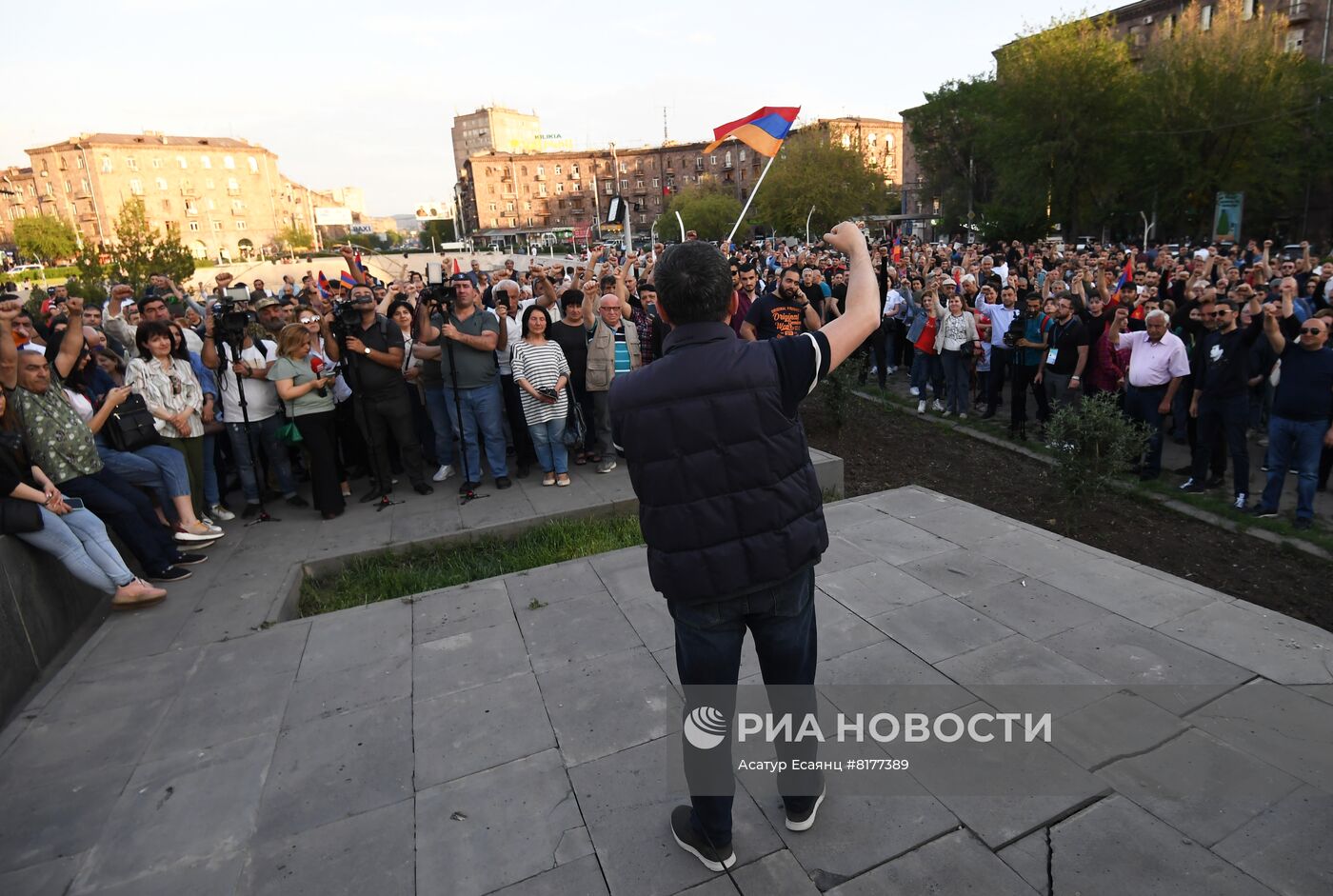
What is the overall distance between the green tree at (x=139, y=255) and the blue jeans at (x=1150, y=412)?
137 ft

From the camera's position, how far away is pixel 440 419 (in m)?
7.25

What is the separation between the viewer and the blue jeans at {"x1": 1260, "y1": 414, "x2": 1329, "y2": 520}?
589cm

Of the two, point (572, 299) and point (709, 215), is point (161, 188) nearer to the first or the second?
point (709, 215)

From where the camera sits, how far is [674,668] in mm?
3758

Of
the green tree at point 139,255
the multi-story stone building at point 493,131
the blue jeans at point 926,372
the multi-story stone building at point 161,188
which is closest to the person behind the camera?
the blue jeans at point 926,372

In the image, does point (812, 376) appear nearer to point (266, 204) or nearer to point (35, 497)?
point (35, 497)

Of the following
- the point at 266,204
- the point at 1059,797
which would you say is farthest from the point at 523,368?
the point at 266,204

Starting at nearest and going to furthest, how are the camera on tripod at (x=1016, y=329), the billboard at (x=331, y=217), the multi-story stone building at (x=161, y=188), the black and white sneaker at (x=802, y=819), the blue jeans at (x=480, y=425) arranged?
the black and white sneaker at (x=802, y=819) → the blue jeans at (x=480, y=425) → the camera on tripod at (x=1016, y=329) → the multi-story stone building at (x=161, y=188) → the billboard at (x=331, y=217)

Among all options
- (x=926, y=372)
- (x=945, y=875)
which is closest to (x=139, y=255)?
(x=926, y=372)

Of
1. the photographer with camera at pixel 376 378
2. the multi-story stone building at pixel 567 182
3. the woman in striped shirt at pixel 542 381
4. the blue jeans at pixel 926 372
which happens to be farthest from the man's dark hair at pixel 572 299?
the multi-story stone building at pixel 567 182

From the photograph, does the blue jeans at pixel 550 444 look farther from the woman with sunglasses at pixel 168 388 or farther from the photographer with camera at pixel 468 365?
the woman with sunglasses at pixel 168 388

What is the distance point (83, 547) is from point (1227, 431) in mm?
8890

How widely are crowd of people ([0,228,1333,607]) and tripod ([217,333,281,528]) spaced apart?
0.02 metres

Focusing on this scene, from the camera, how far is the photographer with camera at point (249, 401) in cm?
641
